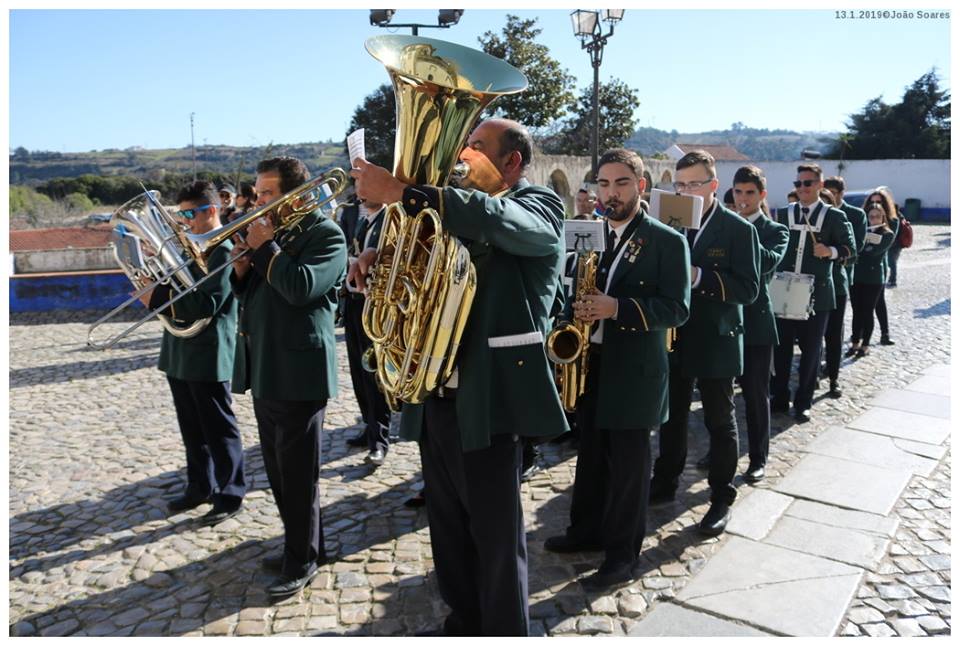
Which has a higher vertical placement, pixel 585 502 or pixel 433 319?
pixel 433 319

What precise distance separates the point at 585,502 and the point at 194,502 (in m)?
2.53

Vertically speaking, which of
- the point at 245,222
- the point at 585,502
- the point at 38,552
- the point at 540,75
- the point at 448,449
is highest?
the point at 540,75

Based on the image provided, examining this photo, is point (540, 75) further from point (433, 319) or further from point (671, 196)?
point (433, 319)

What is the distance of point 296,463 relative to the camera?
3.98m

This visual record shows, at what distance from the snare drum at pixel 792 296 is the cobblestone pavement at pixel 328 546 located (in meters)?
0.95

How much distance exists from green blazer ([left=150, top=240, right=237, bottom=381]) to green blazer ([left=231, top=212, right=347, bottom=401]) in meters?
0.70

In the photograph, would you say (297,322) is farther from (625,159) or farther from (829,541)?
(829,541)

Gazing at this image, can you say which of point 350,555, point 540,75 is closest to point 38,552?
point 350,555

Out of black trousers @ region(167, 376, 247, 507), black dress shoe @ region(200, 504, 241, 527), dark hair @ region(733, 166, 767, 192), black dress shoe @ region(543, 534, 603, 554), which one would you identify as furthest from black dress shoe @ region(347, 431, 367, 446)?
dark hair @ region(733, 166, 767, 192)


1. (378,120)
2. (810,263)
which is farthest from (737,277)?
(378,120)

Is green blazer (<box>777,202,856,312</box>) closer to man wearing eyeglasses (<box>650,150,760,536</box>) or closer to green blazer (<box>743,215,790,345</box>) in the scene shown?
green blazer (<box>743,215,790,345</box>)

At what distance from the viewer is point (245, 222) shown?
3773 millimetres

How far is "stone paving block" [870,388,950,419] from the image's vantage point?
6941mm

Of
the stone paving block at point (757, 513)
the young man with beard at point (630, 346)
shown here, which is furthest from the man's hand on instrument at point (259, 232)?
the stone paving block at point (757, 513)
